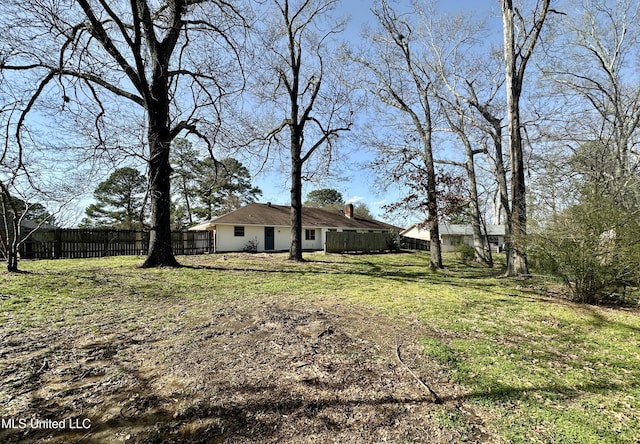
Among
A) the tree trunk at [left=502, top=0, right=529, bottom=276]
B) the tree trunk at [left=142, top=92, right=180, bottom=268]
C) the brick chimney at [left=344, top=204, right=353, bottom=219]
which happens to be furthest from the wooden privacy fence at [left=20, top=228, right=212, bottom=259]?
the tree trunk at [left=502, top=0, right=529, bottom=276]

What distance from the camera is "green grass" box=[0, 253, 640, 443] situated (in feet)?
8.48

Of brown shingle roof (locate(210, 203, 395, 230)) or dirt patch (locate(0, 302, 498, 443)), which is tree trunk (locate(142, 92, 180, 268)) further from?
brown shingle roof (locate(210, 203, 395, 230))

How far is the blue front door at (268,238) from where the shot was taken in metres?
22.4

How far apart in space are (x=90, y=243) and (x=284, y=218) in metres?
12.8

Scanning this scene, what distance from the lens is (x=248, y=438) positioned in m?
2.23

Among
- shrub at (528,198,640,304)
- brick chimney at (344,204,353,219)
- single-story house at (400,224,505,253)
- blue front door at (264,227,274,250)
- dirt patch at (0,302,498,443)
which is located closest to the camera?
dirt patch at (0,302,498,443)

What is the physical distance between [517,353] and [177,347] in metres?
4.56

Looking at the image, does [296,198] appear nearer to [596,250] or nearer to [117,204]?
[596,250]

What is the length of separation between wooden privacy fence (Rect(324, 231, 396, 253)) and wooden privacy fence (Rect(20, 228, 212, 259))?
30.0ft

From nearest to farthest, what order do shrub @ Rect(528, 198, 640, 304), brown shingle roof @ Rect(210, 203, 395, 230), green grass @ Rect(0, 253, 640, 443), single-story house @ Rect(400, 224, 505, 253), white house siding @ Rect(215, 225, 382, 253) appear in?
green grass @ Rect(0, 253, 640, 443), shrub @ Rect(528, 198, 640, 304), white house siding @ Rect(215, 225, 382, 253), brown shingle roof @ Rect(210, 203, 395, 230), single-story house @ Rect(400, 224, 505, 253)

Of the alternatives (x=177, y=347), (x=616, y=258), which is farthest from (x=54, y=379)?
(x=616, y=258)

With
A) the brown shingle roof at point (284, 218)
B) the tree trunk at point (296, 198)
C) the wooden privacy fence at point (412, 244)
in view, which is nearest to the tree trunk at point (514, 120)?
the tree trunk at point (296, 198)

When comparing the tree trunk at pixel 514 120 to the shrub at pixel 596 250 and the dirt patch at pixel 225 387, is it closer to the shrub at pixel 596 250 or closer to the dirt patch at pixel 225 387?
the shrub at pixel 596 250

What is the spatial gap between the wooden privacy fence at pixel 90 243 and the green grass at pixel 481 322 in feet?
22.8
